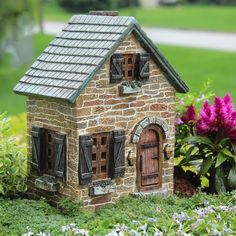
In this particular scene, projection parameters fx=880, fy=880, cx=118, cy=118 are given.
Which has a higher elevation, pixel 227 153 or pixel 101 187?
pixel 227 153

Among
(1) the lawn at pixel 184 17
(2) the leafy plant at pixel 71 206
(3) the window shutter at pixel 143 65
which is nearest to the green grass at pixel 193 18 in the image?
(1) the lawn at pixel 184 17

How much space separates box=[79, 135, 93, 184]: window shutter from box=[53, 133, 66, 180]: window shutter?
0.22 meters

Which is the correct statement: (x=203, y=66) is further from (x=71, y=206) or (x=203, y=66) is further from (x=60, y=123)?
(x=71, y=206)

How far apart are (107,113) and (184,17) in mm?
37331

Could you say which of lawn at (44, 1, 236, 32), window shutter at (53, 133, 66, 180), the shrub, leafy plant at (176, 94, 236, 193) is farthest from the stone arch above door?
lawn at (44, 1, 236, 32)

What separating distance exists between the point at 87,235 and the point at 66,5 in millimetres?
40907

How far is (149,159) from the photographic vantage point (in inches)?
373

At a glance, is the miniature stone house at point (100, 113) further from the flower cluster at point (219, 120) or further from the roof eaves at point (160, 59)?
the flower cluster at point (219, 120)

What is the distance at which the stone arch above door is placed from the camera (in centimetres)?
922

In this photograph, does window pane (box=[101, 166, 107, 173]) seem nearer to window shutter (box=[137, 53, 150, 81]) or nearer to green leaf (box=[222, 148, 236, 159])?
window shutter (box=[137, 53, 150, 81])

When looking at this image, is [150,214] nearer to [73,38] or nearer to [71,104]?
[71,104]

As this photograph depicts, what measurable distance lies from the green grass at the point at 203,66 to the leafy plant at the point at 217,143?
12.4m

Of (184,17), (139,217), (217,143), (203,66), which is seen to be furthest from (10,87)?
(184,17)

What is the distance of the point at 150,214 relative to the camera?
28.6 feet
